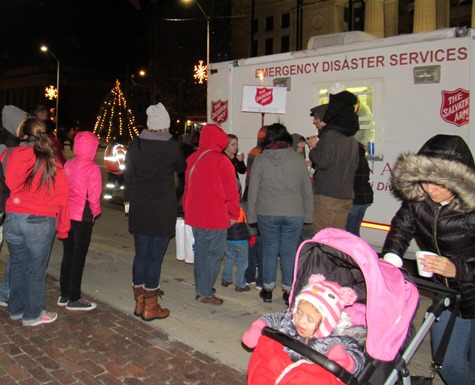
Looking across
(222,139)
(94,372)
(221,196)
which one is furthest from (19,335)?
(222,139)

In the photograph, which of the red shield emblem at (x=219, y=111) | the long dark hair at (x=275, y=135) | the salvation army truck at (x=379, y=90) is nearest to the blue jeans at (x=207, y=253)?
the long dark hair at (x=275, y=135)

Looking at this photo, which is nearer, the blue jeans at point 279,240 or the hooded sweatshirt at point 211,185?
the hooded sweatshirt at point 211,185

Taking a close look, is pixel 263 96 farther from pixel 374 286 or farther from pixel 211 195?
pixel 374 286

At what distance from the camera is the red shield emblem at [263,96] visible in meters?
7.43

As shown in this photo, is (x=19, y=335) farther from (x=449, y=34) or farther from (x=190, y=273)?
(x=449, y=34)

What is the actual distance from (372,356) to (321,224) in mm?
3200

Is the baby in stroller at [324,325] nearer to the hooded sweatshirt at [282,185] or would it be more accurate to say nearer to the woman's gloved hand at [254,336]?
the woman's gloved hand at [254,336]

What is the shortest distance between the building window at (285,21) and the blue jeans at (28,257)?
6078cm

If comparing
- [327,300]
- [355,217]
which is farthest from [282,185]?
[327,300]

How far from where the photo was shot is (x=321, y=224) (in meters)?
5.59

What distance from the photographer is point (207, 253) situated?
5.32 metres

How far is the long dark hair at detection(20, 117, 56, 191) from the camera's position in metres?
4.39

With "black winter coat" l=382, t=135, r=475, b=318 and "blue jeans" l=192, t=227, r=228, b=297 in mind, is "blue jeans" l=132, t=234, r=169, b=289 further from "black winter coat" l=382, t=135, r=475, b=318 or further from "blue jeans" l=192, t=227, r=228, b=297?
"black winter coat" l=382, t=135, r=475, b=318

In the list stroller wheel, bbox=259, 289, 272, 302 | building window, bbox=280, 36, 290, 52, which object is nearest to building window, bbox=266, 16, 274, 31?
building window, bbox=280, 36, 290, 52
